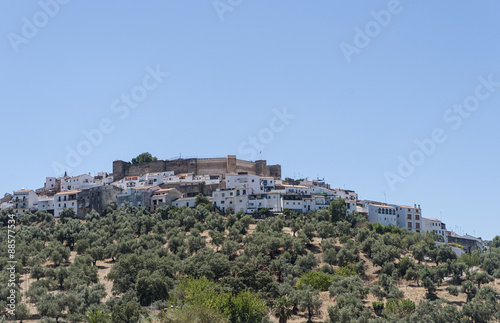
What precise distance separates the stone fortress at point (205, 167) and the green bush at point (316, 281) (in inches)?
1721

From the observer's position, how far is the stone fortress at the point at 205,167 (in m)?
101

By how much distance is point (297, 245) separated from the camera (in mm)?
64688

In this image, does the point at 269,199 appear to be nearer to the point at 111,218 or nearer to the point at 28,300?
the point at 111,218

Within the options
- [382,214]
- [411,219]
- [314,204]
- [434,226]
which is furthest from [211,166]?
[434,226]

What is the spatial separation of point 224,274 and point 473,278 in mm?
24826

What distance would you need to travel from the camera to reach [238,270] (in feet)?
175

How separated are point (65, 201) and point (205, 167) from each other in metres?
24.6

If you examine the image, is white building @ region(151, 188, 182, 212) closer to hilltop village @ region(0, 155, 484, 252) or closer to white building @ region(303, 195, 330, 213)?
hilltop village @ region(0, 155, 484, 252)

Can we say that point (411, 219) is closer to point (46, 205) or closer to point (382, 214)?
point (382, 214)

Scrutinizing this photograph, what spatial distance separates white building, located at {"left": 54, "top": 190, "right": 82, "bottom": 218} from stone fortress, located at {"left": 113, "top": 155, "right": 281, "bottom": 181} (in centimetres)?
1718

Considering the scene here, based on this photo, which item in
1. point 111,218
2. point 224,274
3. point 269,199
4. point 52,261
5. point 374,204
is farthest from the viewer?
point 374,204

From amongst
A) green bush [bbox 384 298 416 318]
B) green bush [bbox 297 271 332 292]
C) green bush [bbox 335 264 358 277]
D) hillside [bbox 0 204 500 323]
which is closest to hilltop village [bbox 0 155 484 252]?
hillside [bbox 0 204 500 323]

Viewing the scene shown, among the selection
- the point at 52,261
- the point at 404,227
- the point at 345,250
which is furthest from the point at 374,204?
the point at 52,261

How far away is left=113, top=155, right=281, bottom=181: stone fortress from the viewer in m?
101
